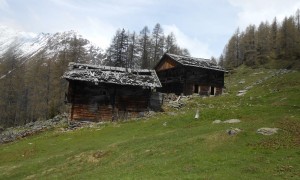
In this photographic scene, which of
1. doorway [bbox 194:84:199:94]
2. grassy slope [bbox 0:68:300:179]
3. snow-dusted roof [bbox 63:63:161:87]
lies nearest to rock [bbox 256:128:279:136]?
grassy slope [bbox 0:68:300:179]

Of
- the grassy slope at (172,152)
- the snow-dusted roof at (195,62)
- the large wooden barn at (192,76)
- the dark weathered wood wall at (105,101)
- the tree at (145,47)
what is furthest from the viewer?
the tree at (145,47)

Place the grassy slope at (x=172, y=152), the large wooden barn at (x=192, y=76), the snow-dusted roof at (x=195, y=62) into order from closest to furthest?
the grassy slope at (x=172, y=152) → the large wooden barn at (x=192, y=76) → the snow-dusted roof at (x=195, y=62)

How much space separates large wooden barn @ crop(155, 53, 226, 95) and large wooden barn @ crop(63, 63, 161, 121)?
1811 cm

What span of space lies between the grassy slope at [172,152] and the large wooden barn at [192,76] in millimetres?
30547

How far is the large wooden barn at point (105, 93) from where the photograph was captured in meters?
51.8

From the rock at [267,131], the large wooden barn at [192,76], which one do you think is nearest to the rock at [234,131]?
the rock at [267,131]

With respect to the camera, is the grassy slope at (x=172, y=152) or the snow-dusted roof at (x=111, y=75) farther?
the snow-dusted roof at (x=111, y=75)

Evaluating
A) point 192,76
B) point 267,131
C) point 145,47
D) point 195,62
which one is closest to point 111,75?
point 192,76

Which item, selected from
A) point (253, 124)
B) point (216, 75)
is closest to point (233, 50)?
point (216, 75)

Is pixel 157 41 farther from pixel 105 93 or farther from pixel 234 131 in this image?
pixel 234 131

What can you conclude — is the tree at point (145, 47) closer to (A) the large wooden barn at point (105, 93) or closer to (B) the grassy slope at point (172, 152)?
(A) the large wooden barn at point (105, 93)

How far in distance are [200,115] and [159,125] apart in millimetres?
4851

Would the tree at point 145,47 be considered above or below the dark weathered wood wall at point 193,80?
above

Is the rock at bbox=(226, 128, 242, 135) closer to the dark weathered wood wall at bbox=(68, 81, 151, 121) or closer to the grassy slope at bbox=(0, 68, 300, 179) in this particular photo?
the grassy slope at bbox=(0, 68, 300, 179)
